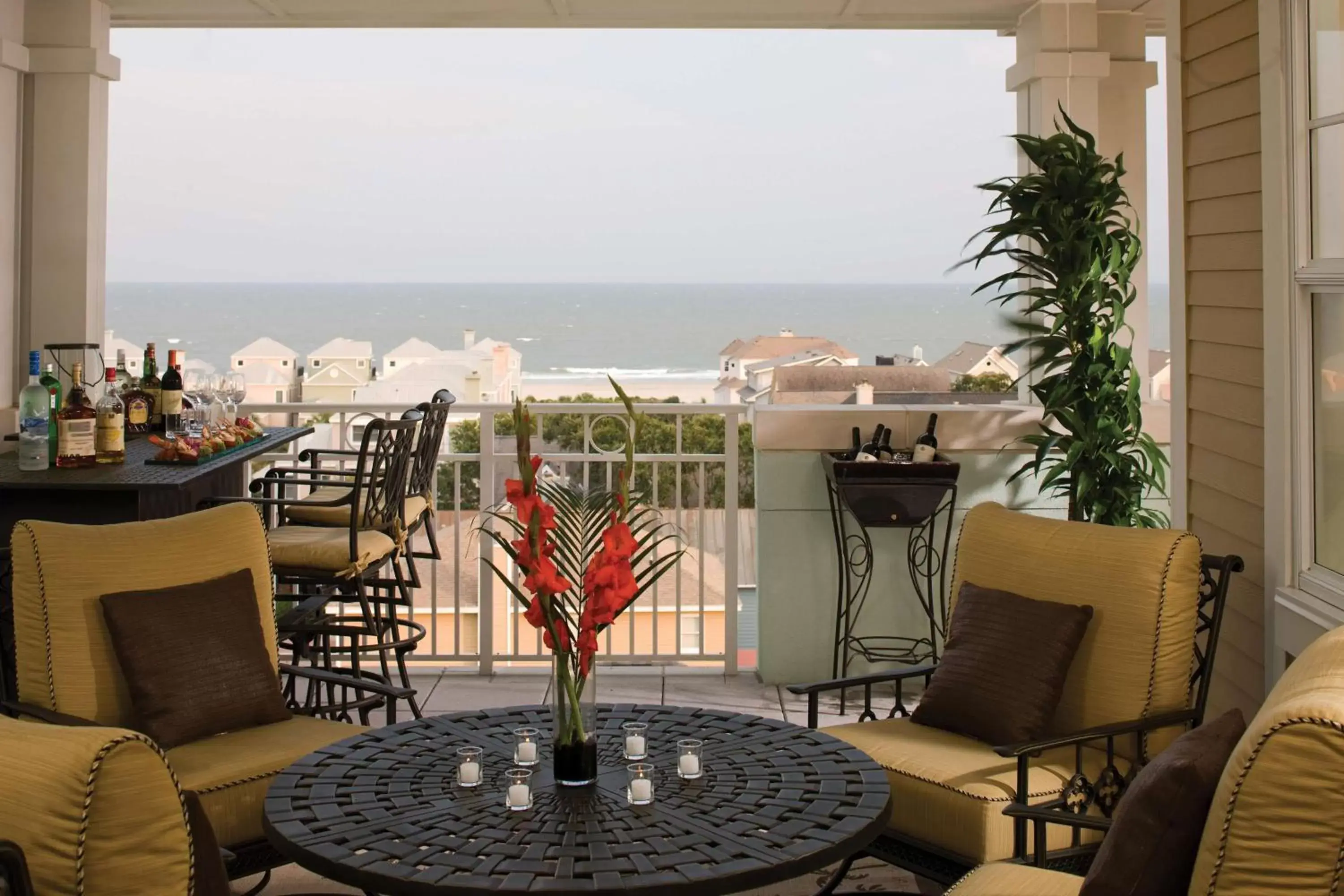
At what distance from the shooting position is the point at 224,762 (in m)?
2.83

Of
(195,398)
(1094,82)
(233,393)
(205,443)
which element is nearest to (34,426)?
(205,443)

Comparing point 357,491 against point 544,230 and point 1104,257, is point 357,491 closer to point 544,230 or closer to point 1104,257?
point 1104,257

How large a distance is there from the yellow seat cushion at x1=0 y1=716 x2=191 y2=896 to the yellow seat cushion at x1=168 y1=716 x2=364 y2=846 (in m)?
1.14

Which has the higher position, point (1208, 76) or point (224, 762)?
point (1208, 76)

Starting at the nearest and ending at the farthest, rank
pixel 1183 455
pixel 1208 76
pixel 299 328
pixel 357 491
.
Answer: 1. pixel 1208 76
2. pixel 1183 455
3. pixel 357 491
4. pixel 299 328

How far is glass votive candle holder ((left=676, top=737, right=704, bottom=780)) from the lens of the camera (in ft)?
8.10

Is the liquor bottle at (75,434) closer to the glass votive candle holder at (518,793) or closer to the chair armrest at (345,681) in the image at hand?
the chair armrest at (345,681)

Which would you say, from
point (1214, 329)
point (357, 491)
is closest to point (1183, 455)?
point (1214, 329)

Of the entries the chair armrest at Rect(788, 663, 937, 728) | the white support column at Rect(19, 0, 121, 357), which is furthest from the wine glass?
the chair armrest at Rect(788, 663, 937, 728)

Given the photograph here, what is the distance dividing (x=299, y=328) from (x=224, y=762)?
110 ft

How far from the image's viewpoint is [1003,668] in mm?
3055

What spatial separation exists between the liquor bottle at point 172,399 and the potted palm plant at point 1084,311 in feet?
9.44

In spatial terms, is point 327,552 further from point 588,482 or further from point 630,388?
point 630,388

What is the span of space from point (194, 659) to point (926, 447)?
2.97 m
